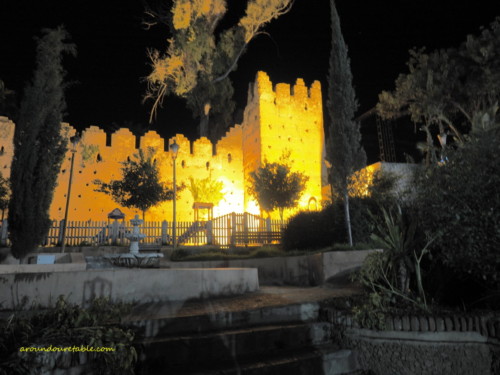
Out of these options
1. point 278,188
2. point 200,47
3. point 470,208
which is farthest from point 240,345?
point 200,47

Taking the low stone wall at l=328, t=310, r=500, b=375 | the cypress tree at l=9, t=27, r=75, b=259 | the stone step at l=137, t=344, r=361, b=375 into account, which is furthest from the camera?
the cypress tree at l=9, t=27, r=75, b=259

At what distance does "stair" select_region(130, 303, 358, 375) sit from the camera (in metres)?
3.04

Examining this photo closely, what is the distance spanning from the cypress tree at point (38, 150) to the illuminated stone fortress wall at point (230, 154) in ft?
28.4

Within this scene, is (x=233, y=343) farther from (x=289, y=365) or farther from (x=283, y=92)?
(x=283, y=92)

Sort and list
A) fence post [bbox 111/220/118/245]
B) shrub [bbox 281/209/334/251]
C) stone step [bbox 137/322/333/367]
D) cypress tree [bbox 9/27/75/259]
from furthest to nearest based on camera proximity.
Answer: fence post [bbox 111/220/118/245] → cypress tree [bbox 9/27/75/259] → shrub [bbox 281/209/334/251] → stone step [bbox 137/322/333/367]

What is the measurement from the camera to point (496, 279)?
3.63m

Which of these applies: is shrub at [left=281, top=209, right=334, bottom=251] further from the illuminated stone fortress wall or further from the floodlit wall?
the floodlit wall

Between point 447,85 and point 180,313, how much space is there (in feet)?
59.5

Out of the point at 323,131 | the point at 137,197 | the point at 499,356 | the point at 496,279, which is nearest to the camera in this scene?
the point at 499,356

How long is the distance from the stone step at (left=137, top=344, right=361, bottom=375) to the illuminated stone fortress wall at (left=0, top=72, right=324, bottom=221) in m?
15.8

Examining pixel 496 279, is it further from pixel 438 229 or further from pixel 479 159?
pixel 479 159

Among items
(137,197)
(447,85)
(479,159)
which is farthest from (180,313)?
(447,85)

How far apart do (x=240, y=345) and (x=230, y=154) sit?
20.4 meters

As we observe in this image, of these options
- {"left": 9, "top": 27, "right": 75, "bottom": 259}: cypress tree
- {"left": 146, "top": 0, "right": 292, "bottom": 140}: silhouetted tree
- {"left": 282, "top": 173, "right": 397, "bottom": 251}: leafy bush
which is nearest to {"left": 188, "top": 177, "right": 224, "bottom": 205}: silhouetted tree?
{"left": 146, "top": 0, "right": 292, "bottom": 140}: silhouetted tree
